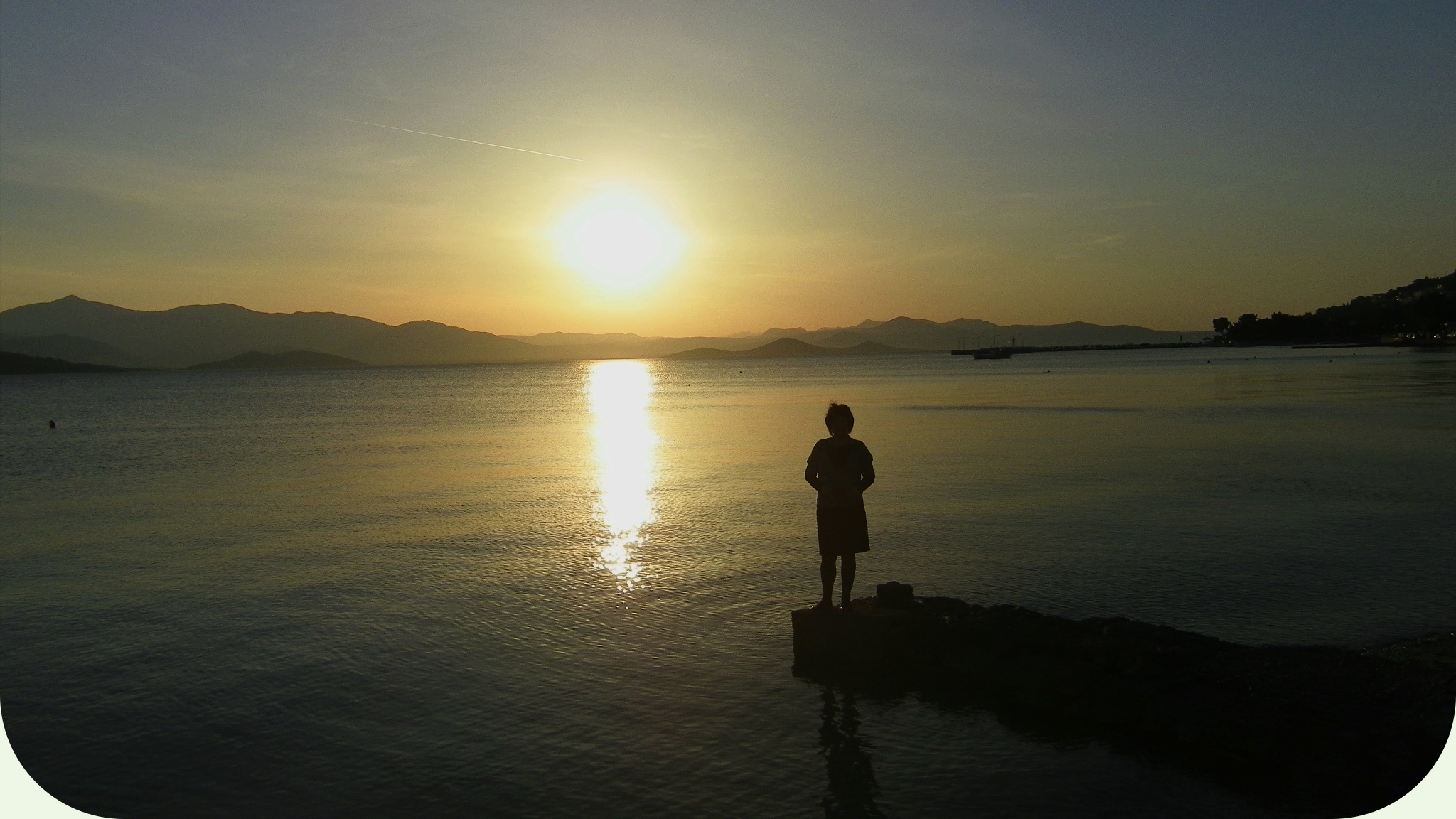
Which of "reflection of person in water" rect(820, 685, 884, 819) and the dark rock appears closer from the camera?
"reflection of person in water" rect(820, 685, 884, 819)

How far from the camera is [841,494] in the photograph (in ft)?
28.8

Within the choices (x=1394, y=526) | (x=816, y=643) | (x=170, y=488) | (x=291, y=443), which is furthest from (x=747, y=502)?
(x=291, y=443)

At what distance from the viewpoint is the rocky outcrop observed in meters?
6.50

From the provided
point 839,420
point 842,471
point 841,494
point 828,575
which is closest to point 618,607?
point 828,575

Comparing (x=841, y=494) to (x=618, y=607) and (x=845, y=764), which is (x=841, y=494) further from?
(x=618, y=607)

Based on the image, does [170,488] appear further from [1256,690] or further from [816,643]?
[1256,690]

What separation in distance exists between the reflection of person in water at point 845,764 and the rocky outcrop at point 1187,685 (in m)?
0.68

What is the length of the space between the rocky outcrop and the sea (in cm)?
35

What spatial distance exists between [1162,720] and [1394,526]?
11.2 meters

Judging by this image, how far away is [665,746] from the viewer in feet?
23.5

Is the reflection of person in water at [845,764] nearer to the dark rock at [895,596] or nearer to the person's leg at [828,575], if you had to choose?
the person's leg at [828,575]

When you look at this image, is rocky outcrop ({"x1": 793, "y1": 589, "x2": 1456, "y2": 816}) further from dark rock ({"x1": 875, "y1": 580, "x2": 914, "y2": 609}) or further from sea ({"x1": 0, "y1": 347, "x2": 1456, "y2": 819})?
sea ({"x1": 0, "y1": 347, "x2": 1456, "y2": 819})

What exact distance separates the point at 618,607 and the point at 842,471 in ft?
13.3

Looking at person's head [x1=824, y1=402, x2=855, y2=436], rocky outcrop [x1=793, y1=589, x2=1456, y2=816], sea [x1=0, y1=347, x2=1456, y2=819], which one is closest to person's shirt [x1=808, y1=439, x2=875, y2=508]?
person's head [x1=824, y1=402, x2=855, y2=436]
